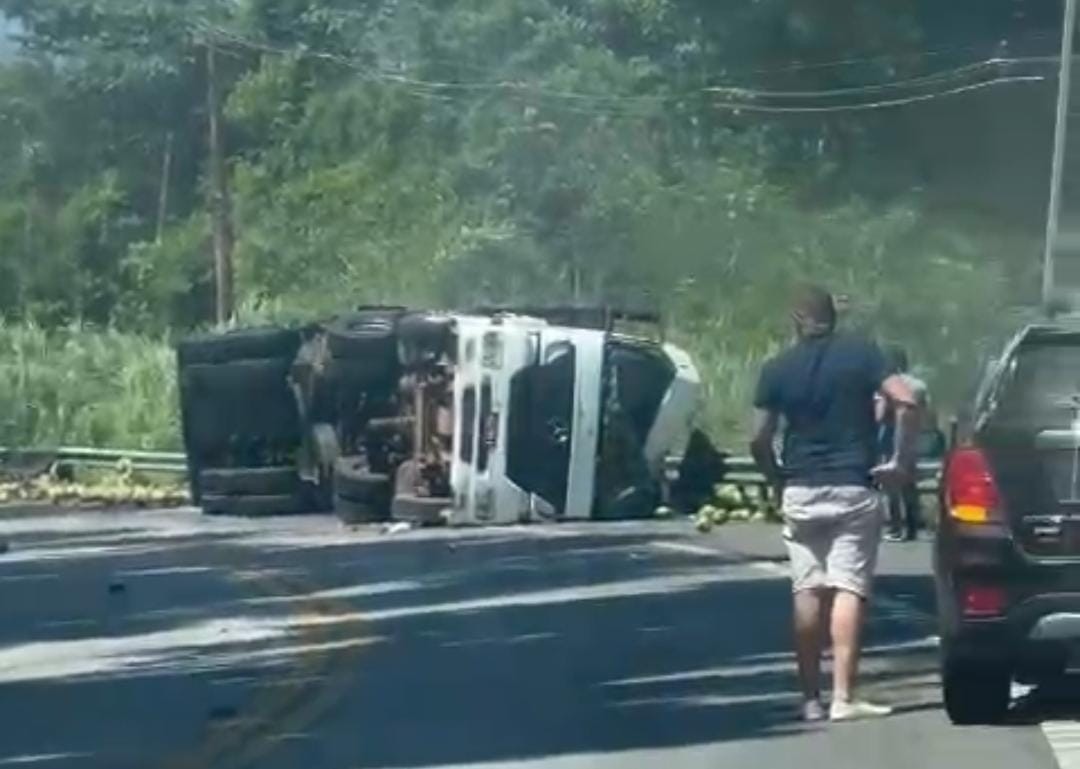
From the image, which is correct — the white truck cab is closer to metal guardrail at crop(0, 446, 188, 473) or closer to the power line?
metal guardrail at crop(0, 446, 188, 473)

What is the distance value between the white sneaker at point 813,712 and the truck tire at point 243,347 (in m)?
20.1

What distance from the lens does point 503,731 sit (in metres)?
13.2

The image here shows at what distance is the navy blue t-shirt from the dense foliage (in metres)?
20.6

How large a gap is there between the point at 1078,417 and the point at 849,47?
33651 millimetres

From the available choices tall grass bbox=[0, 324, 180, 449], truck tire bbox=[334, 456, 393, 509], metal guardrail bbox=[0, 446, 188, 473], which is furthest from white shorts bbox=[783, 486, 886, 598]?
tall grass bbox=[0, 324, 180, 449]

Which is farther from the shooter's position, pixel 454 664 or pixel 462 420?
pixel 462 420

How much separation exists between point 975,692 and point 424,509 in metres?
17.0

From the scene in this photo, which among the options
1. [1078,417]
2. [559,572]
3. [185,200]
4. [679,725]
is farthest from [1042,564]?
[185,200]

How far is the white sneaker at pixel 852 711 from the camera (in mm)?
13281

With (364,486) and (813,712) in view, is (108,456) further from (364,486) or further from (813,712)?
(813,712)

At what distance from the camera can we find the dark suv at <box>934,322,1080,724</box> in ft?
40.4

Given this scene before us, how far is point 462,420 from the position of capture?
2981 centimetres

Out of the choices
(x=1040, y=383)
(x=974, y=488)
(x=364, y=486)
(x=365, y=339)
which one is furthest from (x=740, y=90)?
(x=974, y=488)

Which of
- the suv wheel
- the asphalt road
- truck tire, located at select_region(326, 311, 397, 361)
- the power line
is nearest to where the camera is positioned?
the asphalt road
